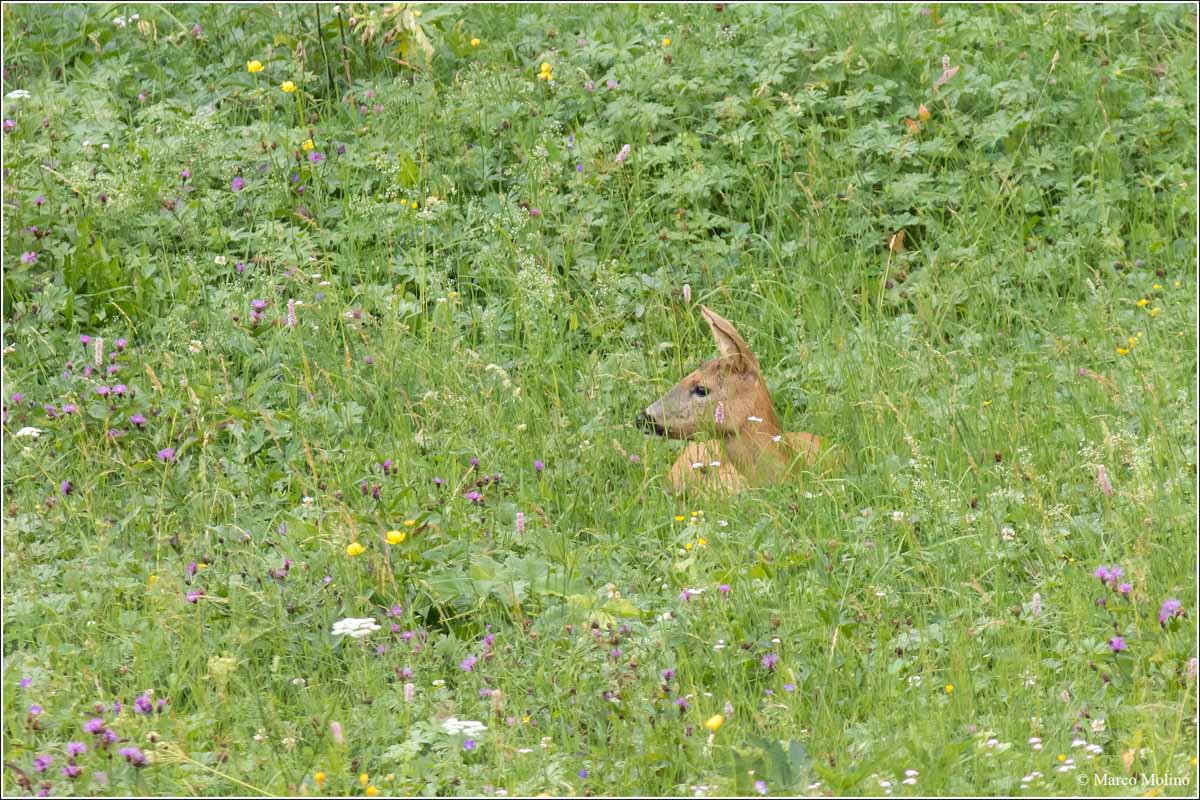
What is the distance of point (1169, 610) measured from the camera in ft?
13.5

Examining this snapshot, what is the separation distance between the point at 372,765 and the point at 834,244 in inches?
157

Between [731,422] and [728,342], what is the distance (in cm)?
30

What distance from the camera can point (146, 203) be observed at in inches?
284

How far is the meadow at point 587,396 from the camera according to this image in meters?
3.93

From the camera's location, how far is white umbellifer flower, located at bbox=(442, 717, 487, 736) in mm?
3645

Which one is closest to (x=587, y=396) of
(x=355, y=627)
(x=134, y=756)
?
(x=355, y=627)

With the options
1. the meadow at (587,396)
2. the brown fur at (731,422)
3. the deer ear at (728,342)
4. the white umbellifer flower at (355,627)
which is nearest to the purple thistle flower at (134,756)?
the meadow at (587,396)

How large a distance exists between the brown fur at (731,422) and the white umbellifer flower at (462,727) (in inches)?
73.5

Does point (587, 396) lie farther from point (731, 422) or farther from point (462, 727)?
point (462, 727)

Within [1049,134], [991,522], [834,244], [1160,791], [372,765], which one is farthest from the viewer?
[1049,134]

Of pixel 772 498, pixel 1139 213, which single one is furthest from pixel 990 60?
pixel 772 498

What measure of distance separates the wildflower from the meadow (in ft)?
0.18

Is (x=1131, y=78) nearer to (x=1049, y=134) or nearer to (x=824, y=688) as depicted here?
(x=1049, y=134)

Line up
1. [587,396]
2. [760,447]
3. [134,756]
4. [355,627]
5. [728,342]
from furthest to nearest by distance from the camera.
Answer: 1. [587,396]
2. [728,342]
3. [760,447]
4. [355,627]
5. [134,756]
